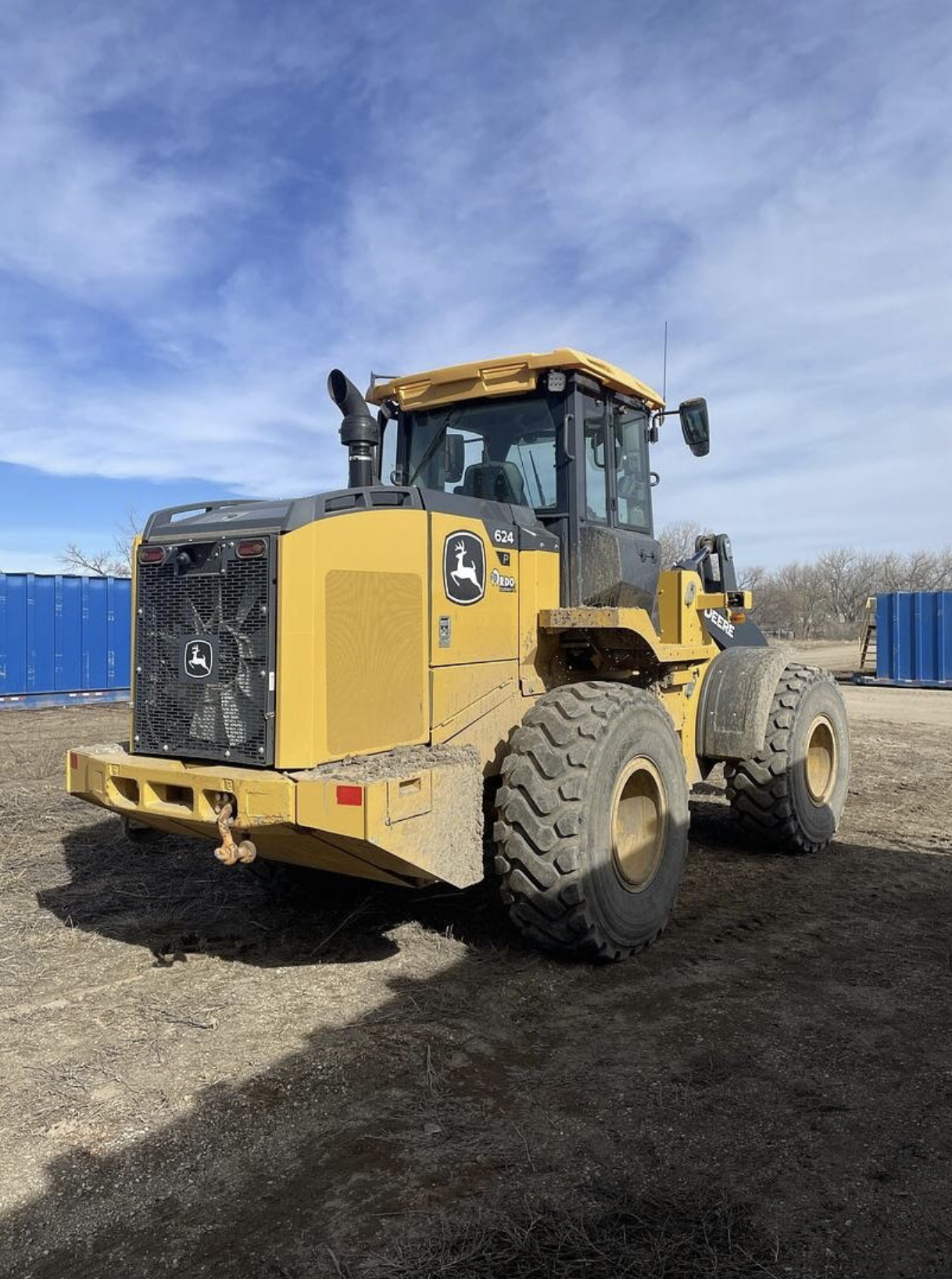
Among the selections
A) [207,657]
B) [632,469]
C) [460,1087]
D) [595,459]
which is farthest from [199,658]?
[632,469]

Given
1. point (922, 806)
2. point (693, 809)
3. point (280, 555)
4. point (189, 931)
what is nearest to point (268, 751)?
point (280, 555)

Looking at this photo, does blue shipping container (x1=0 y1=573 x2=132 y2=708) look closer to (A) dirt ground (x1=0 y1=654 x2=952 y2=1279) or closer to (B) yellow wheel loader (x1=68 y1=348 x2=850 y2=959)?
(A) dirt ground (x1=0 y1=654 x2=952 y2=1279)

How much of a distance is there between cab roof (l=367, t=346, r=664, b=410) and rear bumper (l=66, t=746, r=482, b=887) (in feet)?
7.00

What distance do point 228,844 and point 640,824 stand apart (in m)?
2.25

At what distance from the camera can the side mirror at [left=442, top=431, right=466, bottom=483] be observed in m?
5.59

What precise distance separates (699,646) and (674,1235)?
394 centimetres

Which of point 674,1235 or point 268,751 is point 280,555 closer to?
point 268,751

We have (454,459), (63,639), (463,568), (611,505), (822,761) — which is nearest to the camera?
(463,568)

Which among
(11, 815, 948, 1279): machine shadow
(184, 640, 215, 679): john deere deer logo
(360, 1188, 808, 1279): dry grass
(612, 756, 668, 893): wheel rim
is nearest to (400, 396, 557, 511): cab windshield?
(612, 756, 668, 893): wheel rim

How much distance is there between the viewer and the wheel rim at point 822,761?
7.20 meters

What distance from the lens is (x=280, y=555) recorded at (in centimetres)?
386

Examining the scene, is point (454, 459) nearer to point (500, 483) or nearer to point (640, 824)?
point (500, 483)

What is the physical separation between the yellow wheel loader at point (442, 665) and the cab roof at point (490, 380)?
13 mm

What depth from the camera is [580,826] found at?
14.2 ft
